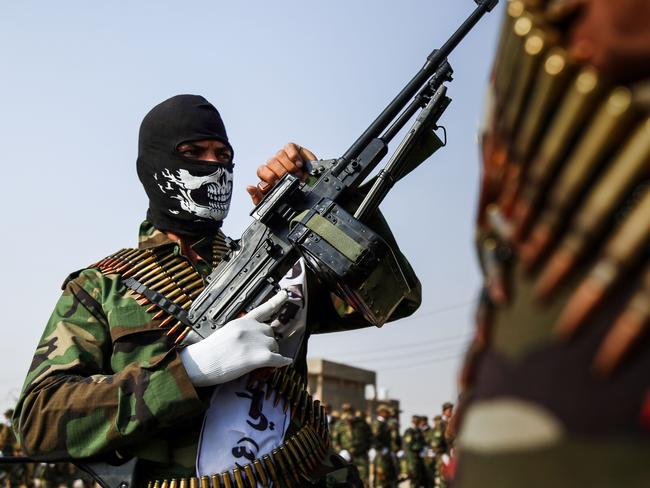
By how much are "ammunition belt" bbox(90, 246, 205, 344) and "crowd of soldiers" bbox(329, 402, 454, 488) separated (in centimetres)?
2133

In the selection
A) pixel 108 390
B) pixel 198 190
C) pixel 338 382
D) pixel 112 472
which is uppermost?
pixel 338 382

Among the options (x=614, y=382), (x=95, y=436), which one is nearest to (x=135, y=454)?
(x=95, y=436)

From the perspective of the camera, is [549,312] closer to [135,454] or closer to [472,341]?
[472,341]

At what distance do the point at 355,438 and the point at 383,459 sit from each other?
1525 millimetres

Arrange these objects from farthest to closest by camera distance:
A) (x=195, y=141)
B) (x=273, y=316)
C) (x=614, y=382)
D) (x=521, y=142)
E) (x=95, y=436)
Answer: (x=195, y=141) < (x=273, y=316) < (x=95, y=436) < (x=521, y=142) < (x=614, y=382)

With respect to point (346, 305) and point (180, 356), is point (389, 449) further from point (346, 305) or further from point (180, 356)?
point (180, 356)

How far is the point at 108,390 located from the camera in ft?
11.5

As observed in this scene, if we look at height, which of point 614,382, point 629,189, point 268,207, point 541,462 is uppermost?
point 268,207

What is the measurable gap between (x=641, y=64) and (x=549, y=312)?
37 centimetres

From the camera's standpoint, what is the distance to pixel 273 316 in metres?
3.88

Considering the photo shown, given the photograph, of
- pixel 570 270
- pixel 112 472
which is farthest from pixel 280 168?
pixel 570 270

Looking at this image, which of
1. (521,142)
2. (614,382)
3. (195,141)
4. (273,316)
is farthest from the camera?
(195,141)

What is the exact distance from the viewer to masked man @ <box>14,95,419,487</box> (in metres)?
3.48

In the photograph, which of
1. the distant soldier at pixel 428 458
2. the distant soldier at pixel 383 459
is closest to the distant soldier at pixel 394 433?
the distant soldier at pixel 383 459
